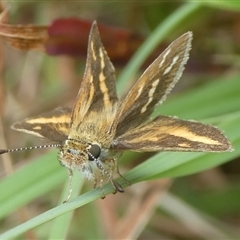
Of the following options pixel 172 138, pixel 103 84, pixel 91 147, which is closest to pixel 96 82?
pixel 103 84

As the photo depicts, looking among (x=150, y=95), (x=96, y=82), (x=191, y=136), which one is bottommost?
(x=191, y=136)

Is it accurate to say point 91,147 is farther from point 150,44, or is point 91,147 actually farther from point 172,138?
point 150,44

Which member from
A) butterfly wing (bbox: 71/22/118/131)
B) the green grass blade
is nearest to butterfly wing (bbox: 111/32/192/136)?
butterfly wing (bbox: 71/22/118/131)

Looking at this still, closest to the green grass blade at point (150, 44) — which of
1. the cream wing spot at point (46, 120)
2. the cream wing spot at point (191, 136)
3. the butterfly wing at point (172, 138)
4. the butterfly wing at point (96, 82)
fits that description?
the butterfly wing at point (96, 82)

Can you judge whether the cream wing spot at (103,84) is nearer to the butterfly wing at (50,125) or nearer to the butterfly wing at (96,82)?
the butterfly wing at (96,82)

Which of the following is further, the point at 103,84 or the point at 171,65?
the point at 103,84

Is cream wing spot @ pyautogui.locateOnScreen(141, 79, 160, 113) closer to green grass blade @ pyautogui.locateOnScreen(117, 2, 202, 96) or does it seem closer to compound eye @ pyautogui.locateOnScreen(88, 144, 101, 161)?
compound eye @ pyautogui.locateOnScreen(88, 144, 101, 161)
